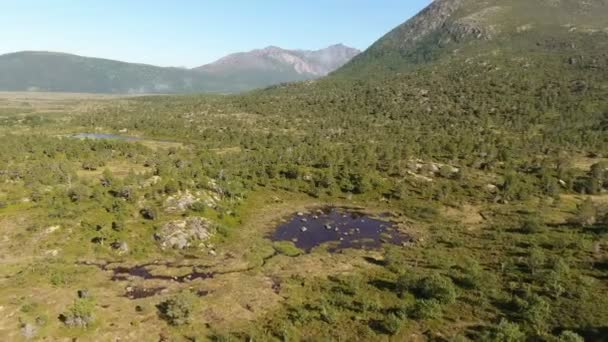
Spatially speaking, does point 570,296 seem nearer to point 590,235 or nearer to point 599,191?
point 590,235

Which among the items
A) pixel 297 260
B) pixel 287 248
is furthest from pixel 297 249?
pixel 297 260

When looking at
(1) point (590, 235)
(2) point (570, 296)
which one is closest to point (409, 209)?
(1) point (590, 235)

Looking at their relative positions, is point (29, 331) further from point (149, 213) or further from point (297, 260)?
point (297, 260)

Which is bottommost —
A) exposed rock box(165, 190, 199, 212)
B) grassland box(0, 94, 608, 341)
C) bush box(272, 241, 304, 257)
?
bush box(272, 241, 304, 257)

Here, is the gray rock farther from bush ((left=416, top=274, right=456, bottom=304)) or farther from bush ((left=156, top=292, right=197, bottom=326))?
bush ((left=416, top=274, right=456, bottom=304))

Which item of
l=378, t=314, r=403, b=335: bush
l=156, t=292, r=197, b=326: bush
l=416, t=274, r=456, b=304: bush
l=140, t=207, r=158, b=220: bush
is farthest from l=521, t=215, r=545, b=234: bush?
l=140, t=207, r=158, b=220: bush
